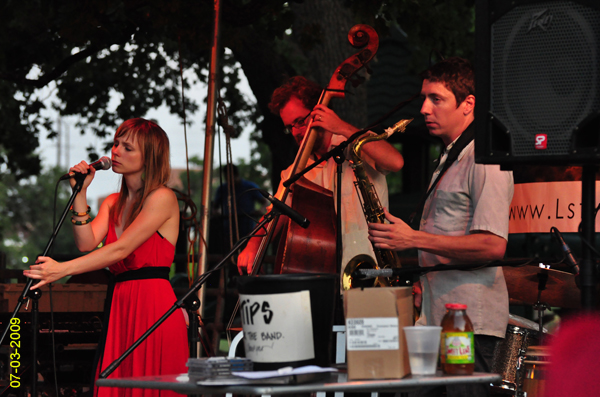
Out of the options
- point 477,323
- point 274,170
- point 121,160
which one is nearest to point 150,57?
point 274,170

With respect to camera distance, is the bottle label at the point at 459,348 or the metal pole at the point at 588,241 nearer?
the bottle label at the point at 459,348

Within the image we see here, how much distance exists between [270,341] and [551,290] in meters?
2.69

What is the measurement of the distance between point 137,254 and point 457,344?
1885mm

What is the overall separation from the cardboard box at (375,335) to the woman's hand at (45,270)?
5.59 feet

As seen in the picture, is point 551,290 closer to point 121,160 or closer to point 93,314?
point 121,160

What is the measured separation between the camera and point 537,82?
2.10 metres

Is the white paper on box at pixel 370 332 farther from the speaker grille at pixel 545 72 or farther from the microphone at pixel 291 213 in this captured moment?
the microphone at pixel 291 213

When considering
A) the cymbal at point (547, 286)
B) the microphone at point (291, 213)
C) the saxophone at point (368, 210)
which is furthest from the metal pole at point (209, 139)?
the cymbal at point (547, 286)

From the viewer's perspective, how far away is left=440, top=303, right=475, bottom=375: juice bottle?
6.26 ft

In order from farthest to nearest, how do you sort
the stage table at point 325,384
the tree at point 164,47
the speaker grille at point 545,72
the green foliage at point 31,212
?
the green foliage at point 31,212 → the tree at point 164,47 → the speaker grille at point 545,72 → the stage table at point 325,384

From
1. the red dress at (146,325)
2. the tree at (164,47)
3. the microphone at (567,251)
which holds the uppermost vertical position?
the tree at (164,47)

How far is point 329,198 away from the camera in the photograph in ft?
12.4

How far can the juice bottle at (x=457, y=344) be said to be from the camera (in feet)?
6.26

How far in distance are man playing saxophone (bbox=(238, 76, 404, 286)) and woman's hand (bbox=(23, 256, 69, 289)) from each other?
3.66 ft
